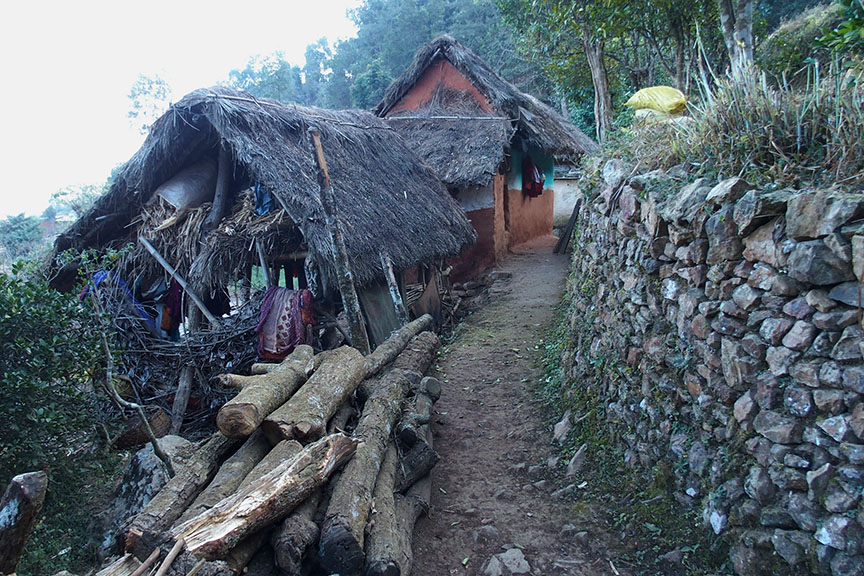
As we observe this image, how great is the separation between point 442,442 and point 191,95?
571 centimetres

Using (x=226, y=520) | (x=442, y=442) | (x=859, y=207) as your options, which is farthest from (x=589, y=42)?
(x=226, y=520)

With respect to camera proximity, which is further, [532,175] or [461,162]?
[532,175]

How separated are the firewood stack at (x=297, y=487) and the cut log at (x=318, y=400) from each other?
1 centimetres

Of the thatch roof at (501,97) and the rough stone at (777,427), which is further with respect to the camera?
the thatch roof at (501,97)

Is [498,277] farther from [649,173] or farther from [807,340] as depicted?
[807,340]

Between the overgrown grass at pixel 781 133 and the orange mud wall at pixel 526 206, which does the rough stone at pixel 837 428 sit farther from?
the orange mud wall at pixel 526 206

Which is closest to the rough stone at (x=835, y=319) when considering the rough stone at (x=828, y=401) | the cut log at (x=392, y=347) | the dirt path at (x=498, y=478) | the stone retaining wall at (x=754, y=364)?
the stone retaining wall at (x=754, y=364)

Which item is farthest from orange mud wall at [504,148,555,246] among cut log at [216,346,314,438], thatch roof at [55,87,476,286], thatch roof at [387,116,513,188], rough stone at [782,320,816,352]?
rough stone at [782,320,816,352]

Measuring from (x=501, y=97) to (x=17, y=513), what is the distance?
1186 cm

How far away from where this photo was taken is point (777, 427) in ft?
8.88

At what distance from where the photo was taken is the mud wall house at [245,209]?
7.11m

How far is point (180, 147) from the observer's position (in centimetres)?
773

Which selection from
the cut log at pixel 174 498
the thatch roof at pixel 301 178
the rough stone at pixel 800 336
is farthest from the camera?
the thatch roof at pixel 301 178

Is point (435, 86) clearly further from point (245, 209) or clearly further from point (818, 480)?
point (818, 480)
